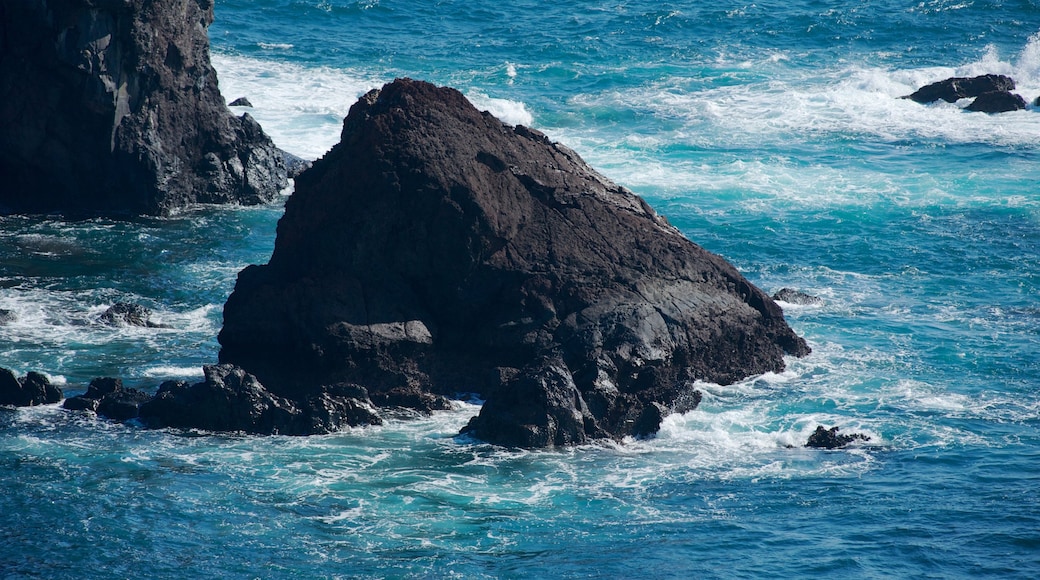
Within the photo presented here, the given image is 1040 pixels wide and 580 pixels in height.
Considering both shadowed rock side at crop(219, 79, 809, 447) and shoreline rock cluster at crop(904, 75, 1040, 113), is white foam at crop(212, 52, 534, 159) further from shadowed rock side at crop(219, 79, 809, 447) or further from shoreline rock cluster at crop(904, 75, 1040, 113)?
shadowed rock side at crop(219, 79, 809, 447)

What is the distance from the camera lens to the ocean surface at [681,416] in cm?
1742

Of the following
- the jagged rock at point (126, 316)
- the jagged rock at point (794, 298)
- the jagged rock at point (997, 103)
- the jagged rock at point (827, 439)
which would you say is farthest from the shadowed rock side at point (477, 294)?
the jagged rock at point (997, 103)

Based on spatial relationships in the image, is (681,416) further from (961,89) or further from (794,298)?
(961,89)

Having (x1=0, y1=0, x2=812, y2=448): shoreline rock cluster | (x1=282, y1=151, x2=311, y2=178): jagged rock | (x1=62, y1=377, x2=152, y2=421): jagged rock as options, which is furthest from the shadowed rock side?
(x1=282, y1=151, x2=311, y2=178): jagged rock

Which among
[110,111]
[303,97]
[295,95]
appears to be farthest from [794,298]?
[295,95]

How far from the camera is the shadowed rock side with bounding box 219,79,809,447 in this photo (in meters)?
22.2

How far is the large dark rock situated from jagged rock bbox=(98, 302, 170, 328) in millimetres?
8304

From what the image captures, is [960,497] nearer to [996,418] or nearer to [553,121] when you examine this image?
[996,418]

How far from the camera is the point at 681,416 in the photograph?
2231cm

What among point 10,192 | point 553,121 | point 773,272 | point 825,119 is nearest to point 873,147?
point 825,119

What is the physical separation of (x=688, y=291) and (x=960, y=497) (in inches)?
273

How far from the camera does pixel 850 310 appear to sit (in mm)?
28734

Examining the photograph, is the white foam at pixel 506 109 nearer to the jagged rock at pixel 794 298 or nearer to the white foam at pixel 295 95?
the white foam at pixel 295 95

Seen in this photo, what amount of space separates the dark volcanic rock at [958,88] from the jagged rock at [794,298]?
86.2ft
